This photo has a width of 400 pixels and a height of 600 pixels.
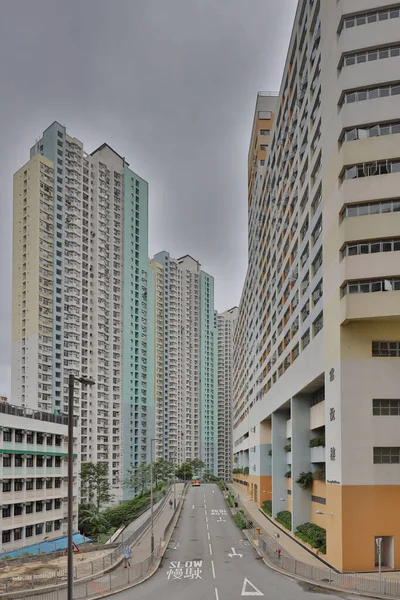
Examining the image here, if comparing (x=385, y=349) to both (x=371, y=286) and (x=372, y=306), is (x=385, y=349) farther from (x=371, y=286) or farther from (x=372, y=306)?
(x=371, y=286)

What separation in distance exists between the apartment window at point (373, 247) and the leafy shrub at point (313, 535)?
68.1 feet

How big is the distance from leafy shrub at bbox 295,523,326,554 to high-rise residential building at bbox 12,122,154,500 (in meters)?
67.0

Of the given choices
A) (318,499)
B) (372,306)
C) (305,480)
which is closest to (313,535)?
(318,499)

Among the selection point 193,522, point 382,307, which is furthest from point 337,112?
point 193,522

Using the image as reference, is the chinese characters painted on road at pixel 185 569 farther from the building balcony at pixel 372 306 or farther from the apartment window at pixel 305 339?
the apartment window at pixel 305 339

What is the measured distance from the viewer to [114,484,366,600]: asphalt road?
32.1 metres

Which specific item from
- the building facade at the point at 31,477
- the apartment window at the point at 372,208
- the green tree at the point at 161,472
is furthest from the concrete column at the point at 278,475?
the green tree at the point at 161,472

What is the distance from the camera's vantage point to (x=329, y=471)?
4038 cm

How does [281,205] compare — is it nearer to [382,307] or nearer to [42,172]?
[382,307]

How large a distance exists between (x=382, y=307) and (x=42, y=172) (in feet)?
301

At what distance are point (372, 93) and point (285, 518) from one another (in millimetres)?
40887

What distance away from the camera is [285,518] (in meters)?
61.1

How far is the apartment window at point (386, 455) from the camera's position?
37.4 metres

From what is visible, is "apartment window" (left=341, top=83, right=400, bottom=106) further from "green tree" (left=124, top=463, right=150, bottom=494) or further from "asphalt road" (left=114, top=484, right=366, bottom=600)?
"green tree" (left=124, top=463, right=150, bottom=494)
